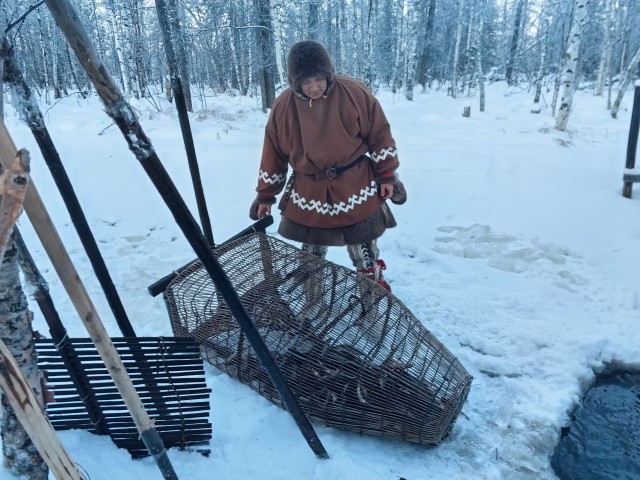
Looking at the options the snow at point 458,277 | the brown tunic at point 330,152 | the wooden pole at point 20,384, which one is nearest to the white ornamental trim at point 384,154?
the brown tunic at point 330,152

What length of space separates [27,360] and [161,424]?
0.81 m

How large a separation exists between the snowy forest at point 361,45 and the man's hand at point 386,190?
27.5 ft

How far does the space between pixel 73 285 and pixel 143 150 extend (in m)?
0.41

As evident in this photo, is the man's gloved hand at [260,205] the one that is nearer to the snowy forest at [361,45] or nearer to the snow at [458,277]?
the snow at [458,277]

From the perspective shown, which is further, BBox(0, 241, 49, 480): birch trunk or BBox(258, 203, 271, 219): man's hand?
BBox(258, 203, 271, 219): man's hand

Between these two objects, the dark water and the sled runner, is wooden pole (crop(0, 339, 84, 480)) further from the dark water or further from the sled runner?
the dark water

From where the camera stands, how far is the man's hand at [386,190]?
292cm

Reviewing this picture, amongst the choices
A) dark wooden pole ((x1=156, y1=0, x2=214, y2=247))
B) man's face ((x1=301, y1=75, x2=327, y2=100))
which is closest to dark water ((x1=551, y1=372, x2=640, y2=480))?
man's face ((x1=301, y1=75, x2=327, y2=100))

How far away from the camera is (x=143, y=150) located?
1.35 m

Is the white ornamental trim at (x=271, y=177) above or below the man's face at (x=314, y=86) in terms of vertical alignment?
below

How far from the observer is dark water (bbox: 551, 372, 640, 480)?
2252 mm

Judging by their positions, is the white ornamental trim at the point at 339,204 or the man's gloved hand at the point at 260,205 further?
the man's gloved hand at the point at 260,205

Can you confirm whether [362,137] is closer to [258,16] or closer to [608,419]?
[608,419]

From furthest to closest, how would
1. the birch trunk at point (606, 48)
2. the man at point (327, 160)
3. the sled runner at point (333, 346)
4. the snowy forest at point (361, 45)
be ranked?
1. the birch trunk at point (606, 48)
2. the snowy forest at point (361, 45)
3. the man at point (327, 160)
4. the sled runner at point (333, 346)
